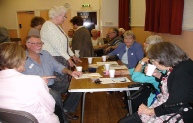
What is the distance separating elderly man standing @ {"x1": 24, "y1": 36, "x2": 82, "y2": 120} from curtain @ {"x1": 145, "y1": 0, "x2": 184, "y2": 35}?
1389 mm

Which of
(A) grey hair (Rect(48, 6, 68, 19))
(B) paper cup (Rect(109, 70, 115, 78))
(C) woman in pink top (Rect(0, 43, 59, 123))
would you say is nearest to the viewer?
(C) woman in pink top (Rect(0, 43, 59, 123))

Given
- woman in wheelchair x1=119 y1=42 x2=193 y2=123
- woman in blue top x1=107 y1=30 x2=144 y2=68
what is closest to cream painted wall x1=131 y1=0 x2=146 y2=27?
woman in blue top x1=107 y1=30 x2=144 y2=68

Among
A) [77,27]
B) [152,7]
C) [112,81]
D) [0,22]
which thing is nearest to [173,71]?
[112,81]

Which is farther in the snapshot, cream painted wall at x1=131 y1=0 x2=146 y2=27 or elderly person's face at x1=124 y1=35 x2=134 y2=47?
cream painted wall at x1=131 y1=0 x2=146 y2=27

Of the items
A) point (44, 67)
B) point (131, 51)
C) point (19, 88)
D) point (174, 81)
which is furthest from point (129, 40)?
point (19, 88)

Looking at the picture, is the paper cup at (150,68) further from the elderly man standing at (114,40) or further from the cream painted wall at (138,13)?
the cream painted wall at (138,13)

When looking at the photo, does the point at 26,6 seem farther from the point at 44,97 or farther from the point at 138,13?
the point at 44,97

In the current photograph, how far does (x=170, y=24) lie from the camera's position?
2.82 metres

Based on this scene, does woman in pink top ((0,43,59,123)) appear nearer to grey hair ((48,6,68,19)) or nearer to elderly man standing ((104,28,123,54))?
grey hair ((48,6,68,19))

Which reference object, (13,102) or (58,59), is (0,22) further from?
(13,102)

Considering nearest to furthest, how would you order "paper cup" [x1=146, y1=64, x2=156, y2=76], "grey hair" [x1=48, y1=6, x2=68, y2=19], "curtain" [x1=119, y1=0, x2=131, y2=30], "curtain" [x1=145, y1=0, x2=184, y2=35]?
"paper cup" [x1=146, y1=64, x2=156, y2=76] → "curtain" [x1=145, y1=0, x2=184, y2=35] → "grey hair" [x1=48, y1=6, x2=68, y2=19] → "curtain" [x1=119, y1=0, x2=131, y2=30]

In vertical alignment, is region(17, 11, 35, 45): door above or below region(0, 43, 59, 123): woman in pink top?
above

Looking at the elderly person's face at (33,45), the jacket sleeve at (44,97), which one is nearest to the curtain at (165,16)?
the elderly person's face at (33,45)

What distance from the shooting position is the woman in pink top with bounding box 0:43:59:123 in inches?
51.6
